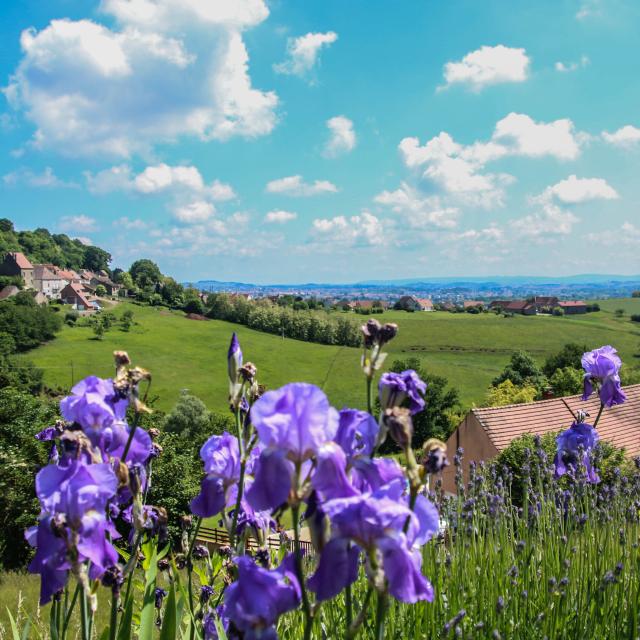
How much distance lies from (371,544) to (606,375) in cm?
257

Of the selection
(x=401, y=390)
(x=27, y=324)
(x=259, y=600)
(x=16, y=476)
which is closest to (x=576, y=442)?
(x=401, y=390)

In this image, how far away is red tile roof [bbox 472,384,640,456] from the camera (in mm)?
18562

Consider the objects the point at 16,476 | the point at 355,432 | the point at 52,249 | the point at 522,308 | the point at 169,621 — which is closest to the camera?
the point at 355,432

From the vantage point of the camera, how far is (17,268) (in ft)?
344

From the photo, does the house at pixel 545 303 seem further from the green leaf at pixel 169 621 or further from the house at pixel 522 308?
the green leaf at pixel 169 621

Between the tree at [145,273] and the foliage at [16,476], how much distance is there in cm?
9953

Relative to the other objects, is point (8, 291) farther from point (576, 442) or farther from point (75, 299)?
point (576, 442)

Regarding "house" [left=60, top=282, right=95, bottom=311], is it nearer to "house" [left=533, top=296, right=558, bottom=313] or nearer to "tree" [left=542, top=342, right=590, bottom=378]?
"tree" [left=542, top=342, right=590, bottom=378]

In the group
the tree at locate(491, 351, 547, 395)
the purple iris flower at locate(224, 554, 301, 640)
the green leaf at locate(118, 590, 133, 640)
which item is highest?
the purple iris flower at locate(224, 554, 301, 640)

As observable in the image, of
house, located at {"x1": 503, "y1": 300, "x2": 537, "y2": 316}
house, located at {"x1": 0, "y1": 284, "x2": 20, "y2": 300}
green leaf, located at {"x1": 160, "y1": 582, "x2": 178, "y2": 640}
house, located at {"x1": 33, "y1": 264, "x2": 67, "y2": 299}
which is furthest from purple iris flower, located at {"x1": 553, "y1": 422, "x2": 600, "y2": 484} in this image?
house, located at {"x1": 503, "y1": 300, "x2": 537, "y2": 316}

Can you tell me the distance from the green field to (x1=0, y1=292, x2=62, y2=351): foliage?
1.84 metres

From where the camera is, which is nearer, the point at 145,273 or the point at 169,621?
the point at 169,621

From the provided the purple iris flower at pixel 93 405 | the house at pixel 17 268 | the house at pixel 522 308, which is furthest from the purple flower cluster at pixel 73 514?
the house at pixel 522 308

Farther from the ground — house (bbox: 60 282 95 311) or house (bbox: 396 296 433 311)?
house (bbox: 60 282 95 311)
